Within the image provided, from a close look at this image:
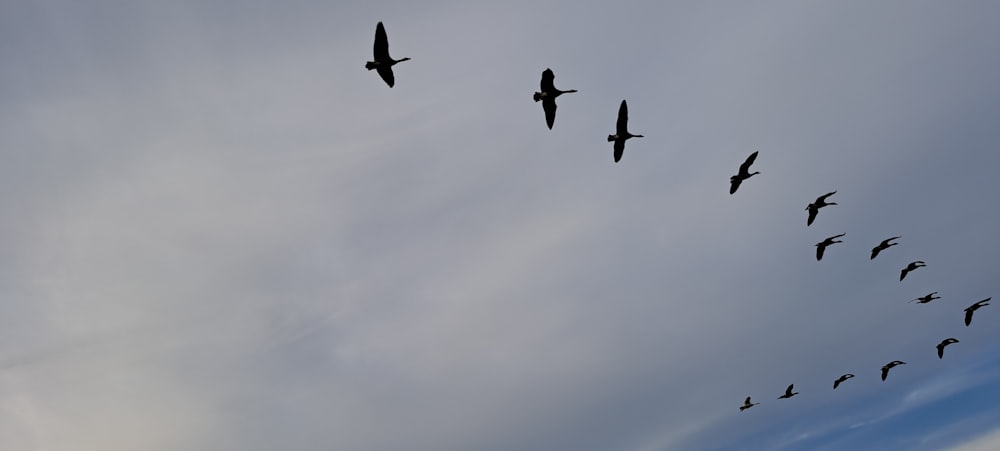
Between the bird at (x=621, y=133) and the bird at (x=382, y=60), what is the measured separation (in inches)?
563

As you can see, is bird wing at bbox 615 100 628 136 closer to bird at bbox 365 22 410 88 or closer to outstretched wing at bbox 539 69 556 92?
outstretched wing at bbox 539 69 556 92

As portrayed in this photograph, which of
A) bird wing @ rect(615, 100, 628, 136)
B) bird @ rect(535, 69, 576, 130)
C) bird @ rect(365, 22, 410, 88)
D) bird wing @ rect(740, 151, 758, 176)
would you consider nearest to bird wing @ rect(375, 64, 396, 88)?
bird @ rect(365, 22, 410, 88)

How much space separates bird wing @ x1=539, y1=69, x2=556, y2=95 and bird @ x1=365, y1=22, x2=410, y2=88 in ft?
27.0

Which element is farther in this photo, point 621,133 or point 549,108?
point 621,133

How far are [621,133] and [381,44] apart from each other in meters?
17.1

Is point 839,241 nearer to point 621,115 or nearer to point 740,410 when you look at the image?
point 740,410

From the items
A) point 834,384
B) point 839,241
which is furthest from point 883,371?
point 839,241

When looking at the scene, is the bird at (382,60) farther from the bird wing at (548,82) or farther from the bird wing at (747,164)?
the bird wing at (747,164)

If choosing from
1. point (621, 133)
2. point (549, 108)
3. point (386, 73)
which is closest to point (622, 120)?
point (621, 133)

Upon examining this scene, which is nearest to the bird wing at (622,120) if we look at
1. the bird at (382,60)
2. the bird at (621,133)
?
the bird at (621,133)

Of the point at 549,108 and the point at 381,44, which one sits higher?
the point at 381,44

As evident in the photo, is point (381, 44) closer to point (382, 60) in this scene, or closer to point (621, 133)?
point (382, 60)

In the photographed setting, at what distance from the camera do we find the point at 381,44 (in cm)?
4331

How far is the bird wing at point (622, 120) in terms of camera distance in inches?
1923
